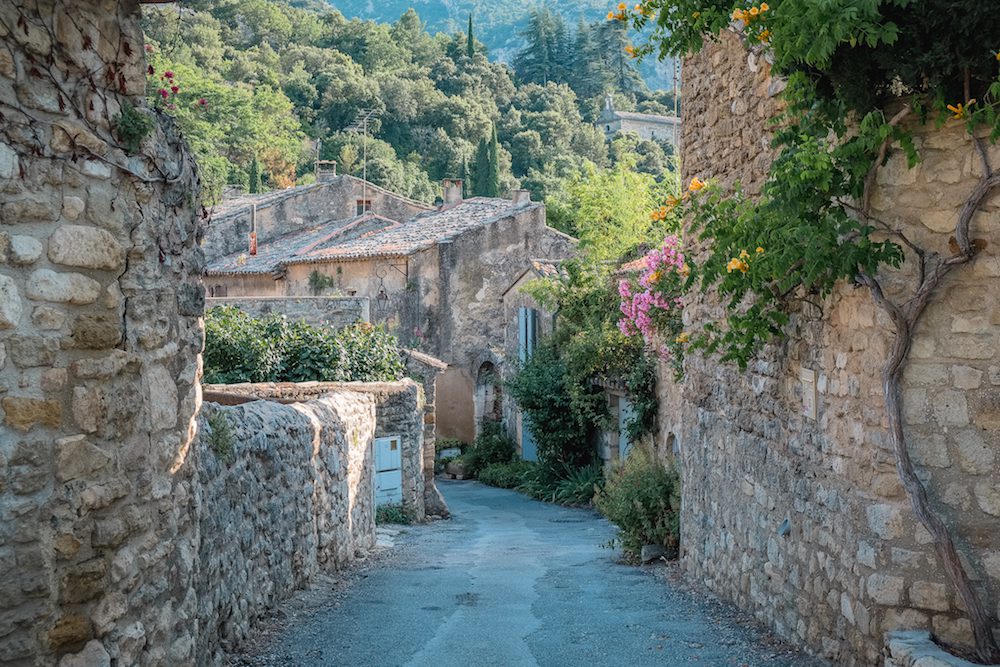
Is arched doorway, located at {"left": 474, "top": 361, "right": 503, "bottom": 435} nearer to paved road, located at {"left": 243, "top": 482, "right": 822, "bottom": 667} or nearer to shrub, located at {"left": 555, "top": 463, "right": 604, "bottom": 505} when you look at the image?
shrub, located at {"left": 555, "top": 463, "right": 604, "bottom": 505}

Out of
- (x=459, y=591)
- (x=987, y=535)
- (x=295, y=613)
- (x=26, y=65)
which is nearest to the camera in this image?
(x=26, y=65)

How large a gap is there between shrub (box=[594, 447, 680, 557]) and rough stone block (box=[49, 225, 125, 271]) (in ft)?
22.6

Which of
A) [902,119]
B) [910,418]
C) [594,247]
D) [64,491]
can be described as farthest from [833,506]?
[594,247]

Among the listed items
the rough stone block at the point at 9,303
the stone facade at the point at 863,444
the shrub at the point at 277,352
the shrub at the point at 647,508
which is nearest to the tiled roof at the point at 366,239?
the shrub at the point at 277,352

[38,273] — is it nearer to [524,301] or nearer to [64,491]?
[64,491]

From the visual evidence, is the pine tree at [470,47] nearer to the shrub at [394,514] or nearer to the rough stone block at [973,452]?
the shrub at [394,514]

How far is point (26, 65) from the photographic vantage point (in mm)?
3570

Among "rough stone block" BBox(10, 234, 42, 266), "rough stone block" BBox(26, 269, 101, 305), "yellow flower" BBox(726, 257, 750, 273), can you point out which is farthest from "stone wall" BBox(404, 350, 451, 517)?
"rough stone block" BBox(10, 234, 42, 266)

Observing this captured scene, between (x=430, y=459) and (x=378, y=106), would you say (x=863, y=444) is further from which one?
(x=378, y=106)

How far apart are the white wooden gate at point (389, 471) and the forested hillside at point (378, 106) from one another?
2150 cm

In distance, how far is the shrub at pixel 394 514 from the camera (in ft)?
49.6

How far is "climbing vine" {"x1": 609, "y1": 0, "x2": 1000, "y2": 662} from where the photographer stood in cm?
446

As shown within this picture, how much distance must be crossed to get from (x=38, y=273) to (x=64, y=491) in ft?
2.52

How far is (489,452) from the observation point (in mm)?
25656
